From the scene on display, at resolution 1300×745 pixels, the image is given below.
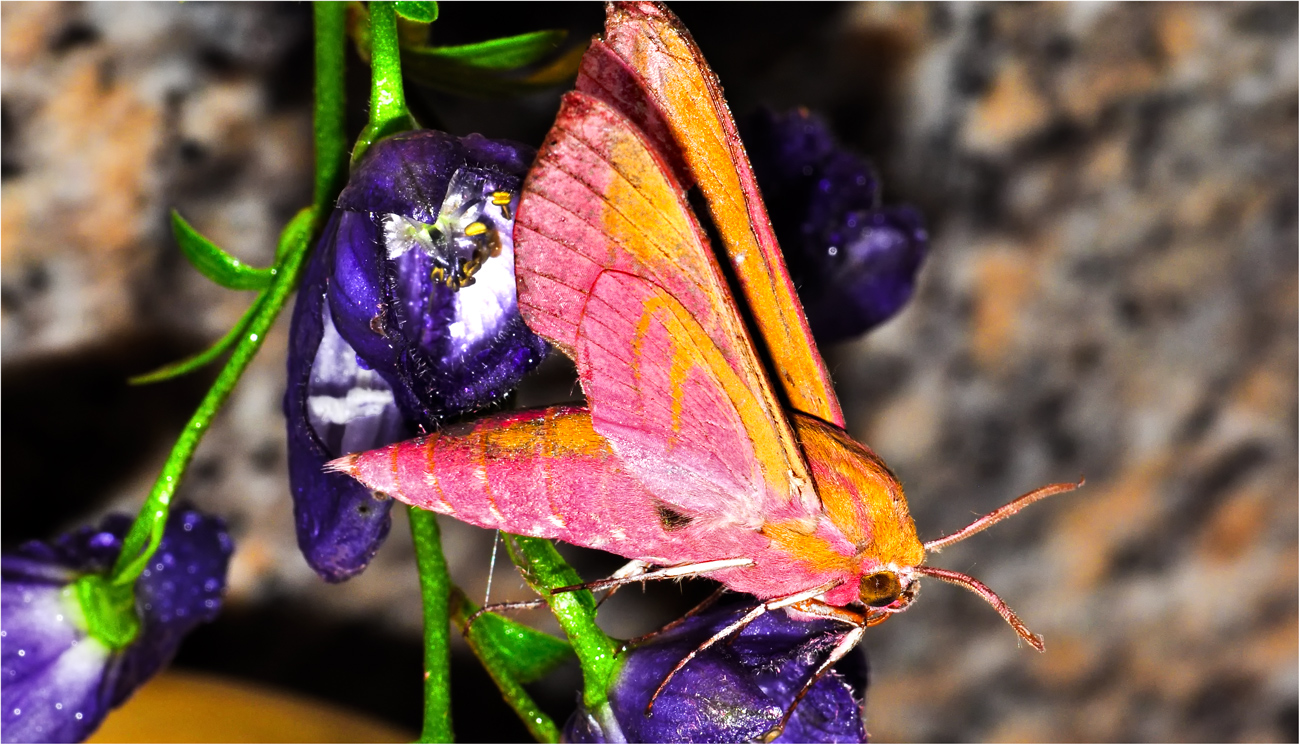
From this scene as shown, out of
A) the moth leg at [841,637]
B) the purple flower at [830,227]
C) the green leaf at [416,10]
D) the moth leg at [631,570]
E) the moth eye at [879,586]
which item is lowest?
the moth leg at [631,570]

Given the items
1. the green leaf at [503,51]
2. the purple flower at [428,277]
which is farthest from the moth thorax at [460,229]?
the green leaf at [503,51]

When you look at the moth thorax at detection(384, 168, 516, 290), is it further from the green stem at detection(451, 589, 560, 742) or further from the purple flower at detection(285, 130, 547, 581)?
the green stem at detection(451, 589, 560, 742)

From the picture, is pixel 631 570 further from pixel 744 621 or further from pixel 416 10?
pixel 416 10

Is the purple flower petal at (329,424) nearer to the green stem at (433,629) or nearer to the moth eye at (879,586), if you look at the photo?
the green stem at (433,629)

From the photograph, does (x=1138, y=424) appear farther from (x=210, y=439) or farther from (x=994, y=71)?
(x=210, y=439)

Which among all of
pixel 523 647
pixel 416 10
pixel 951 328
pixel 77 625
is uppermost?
pixel 951 328

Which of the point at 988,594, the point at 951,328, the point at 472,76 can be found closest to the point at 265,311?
the point at 472,76

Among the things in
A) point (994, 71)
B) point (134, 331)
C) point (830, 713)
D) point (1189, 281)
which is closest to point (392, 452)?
point (830, 713)

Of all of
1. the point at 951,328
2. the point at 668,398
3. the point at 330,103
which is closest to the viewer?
the point at 668,398
